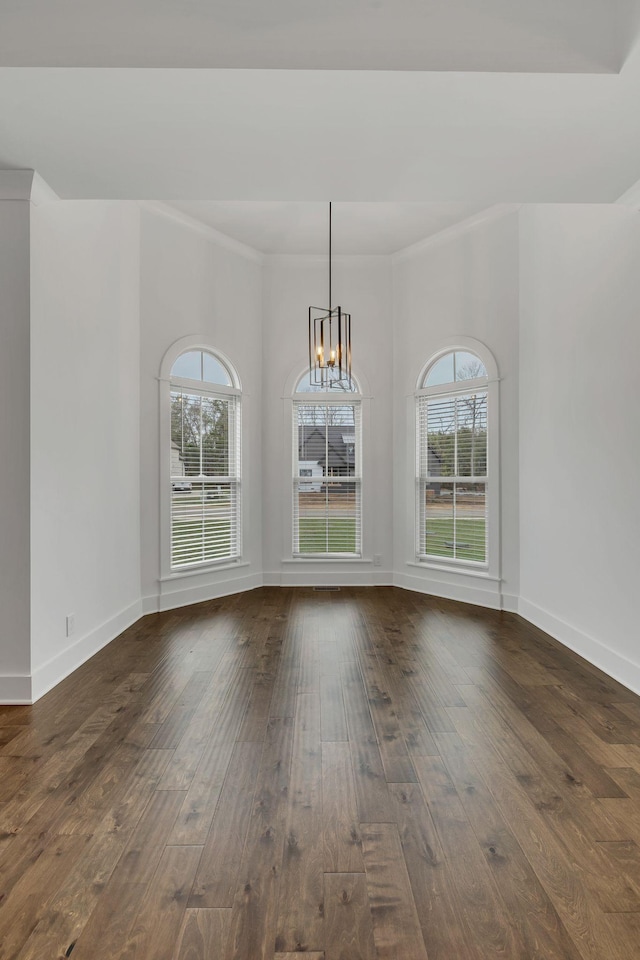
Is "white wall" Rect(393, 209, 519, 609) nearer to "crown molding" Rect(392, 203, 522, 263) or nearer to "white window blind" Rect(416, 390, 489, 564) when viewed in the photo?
"crown molding" Rect(392, 203, 522, 263)

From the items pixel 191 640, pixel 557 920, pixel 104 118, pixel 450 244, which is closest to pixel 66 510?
pixel 191 640

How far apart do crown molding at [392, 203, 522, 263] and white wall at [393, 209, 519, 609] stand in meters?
0.01

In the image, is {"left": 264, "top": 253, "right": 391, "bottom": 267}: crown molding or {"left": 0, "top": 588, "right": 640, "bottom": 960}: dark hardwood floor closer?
{"left": 0, "top": 588, "right": 640, "bottom": 960}: dark hardwood floor

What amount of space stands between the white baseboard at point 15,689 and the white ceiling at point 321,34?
2.87 m

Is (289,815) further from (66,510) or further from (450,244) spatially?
(450,244)

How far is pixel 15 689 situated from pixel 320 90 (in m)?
3.30

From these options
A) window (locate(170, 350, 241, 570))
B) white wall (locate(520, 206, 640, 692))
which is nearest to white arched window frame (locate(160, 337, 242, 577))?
window (locate(170, 350, 241, 570))

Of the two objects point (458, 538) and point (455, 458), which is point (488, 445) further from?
point (458, 538)

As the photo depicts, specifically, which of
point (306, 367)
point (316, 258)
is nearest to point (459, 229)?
point (316, 258)

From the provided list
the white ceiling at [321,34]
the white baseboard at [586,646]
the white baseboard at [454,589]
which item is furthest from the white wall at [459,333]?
the white ceiling at [321,34]

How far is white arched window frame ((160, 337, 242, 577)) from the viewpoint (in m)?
5.20

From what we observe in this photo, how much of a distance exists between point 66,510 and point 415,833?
8.92 ft

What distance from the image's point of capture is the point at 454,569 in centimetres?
562

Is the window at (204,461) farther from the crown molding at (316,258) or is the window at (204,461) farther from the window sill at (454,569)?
the window sill at (454,569)
